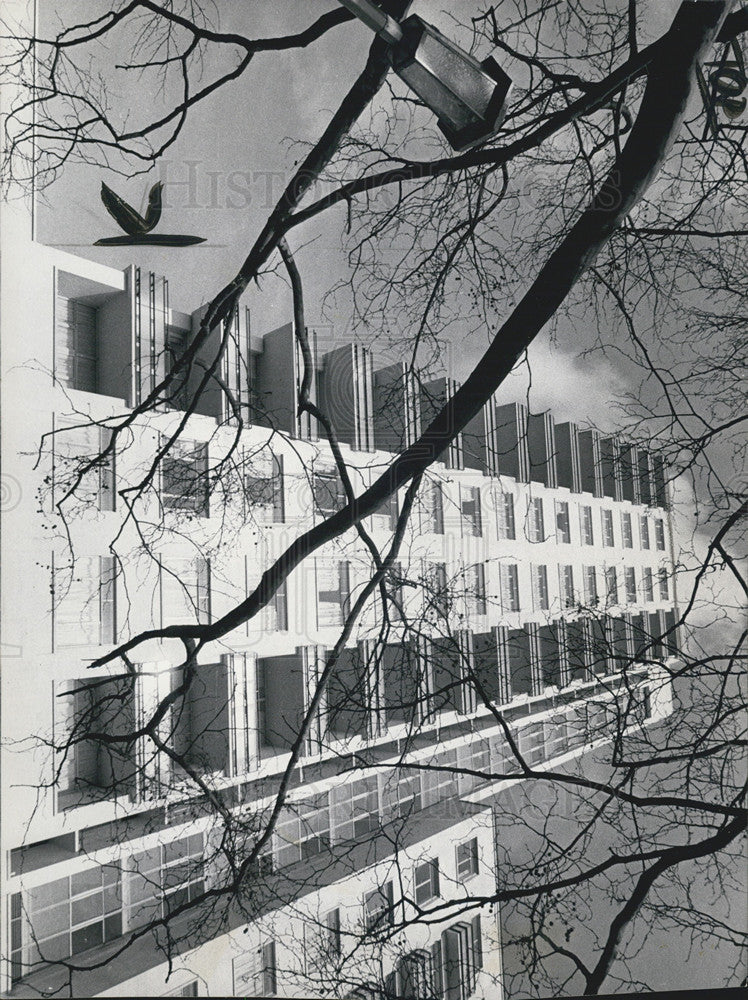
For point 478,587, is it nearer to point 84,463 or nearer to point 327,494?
point 327,494

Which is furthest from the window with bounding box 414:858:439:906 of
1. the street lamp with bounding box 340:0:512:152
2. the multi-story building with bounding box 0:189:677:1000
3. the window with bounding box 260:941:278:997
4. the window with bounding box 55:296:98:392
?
the street lamp with bounding box 340:0:512:152

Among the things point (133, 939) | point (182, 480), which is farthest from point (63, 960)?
point (182, 480)

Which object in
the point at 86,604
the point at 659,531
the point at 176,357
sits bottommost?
the point at 86,604

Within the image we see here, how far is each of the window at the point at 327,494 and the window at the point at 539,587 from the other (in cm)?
43

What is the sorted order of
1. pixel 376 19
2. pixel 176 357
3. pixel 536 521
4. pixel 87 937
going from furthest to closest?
pixel 176 357, pixel 536 521, pixel 87 937, pixel 376 19

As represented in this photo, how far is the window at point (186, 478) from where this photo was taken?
57.7 inches

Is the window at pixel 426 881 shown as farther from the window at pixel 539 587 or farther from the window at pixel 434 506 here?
the window at pixel 434 506

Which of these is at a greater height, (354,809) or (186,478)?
(186,478)

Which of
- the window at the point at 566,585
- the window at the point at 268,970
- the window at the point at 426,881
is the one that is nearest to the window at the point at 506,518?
the window at the point at 566,585

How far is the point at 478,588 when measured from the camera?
4.61 feet

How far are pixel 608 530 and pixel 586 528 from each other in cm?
4

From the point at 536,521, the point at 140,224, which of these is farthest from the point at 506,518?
the point at 140,224

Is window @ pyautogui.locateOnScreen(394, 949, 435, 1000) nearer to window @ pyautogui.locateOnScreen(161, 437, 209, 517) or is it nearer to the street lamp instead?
window @ pyautogui.locateOnScreen(161, 437, 209, 517)

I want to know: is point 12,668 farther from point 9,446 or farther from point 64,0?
point 64,0
